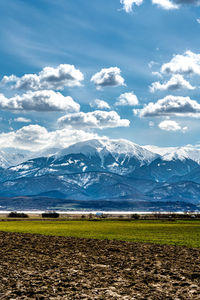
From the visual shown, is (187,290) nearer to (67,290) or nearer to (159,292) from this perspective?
(159,292)

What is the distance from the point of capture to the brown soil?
77.0ft

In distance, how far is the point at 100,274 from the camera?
95.9 ft

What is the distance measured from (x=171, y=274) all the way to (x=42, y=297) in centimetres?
1033

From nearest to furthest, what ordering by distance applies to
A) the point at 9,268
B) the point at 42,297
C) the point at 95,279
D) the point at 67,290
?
the point at 42,297 < the point at 67,290 < the point at 95,279 < the point at 9,268

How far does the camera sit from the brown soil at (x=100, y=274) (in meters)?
23.5

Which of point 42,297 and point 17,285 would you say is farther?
point 17,285

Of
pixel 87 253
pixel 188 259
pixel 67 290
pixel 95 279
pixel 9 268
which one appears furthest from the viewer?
pixel 87 253

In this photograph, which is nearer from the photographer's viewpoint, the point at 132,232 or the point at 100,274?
the point at 100,274

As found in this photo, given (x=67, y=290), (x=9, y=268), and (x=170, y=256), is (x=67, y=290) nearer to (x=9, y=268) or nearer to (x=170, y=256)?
(x=9, y=268)

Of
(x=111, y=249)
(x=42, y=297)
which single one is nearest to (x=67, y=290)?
(x=42, y=297)

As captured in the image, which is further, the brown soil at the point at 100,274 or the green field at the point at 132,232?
the green field at the point at 132,232

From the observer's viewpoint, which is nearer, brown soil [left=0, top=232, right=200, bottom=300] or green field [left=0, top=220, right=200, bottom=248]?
brown soil [left=0, top=232, right=200, bottom=300]

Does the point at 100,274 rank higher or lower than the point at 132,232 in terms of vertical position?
lower

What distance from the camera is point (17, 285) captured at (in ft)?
82.9
